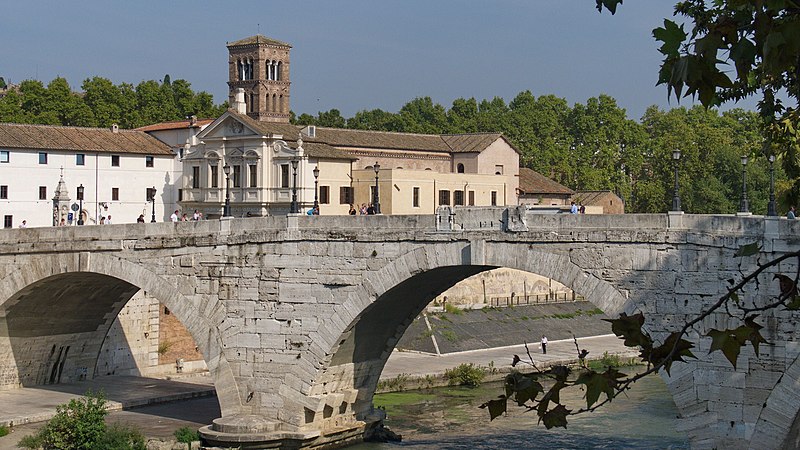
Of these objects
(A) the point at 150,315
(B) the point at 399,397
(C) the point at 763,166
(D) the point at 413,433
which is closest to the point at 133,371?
(A) the point at 150,315

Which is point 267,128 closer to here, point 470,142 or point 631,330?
point 470,142

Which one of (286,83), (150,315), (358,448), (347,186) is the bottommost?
(358,448)

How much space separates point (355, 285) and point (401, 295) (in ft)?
4.46

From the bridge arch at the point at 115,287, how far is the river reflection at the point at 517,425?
10.5 ft

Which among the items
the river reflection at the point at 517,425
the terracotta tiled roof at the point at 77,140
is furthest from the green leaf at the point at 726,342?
the terracotta tiled roof at the point at 77,140

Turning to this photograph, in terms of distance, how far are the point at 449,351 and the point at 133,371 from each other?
10.1 meters

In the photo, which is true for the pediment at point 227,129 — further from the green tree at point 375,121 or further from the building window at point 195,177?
the green tree at point 375,121

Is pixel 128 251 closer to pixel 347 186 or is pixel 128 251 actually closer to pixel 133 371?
pixel 133 371

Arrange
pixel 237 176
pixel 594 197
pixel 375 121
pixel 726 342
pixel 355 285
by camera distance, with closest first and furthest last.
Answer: pixel 726 342, pixel 355 285, pixel 237 176, pixel 594 197, pixel 375 121

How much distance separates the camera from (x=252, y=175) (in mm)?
44688

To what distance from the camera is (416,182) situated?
4300 cm

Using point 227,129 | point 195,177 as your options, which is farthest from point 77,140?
point 227,129

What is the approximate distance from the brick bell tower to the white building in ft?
48.0

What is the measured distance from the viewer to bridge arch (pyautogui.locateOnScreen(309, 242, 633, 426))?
1916cm
